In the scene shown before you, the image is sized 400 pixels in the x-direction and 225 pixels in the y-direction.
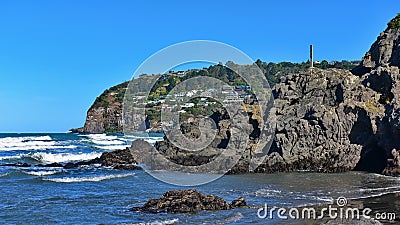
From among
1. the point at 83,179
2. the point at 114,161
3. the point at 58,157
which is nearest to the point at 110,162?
the point at 114,161

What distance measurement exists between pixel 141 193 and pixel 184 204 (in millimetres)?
5538

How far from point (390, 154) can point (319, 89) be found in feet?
25.3

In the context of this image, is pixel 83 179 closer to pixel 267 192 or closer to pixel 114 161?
pixel 114 161

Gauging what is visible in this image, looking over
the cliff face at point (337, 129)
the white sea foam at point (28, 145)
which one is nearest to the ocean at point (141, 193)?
the cliff face at point (337, 129)

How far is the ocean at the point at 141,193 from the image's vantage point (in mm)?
15969

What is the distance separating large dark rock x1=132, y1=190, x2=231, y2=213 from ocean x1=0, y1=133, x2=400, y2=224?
0.40 metres

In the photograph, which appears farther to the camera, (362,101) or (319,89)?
(319,89)

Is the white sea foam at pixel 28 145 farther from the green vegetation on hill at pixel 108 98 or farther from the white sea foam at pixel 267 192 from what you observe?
the green vegetation on hill at pixel 108 98

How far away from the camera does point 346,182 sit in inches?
951

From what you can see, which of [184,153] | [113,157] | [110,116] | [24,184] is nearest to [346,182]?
[184,153]

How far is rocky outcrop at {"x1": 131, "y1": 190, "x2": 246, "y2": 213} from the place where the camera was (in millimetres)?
16484

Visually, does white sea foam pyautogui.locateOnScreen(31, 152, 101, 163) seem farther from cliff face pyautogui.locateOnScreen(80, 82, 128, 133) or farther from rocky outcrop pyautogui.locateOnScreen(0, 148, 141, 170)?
cliff face pyautogui.locateOnScreen(80, 82, 128, 133)

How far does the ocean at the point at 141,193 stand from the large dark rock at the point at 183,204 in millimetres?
396

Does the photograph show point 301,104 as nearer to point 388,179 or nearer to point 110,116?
point 388,179
